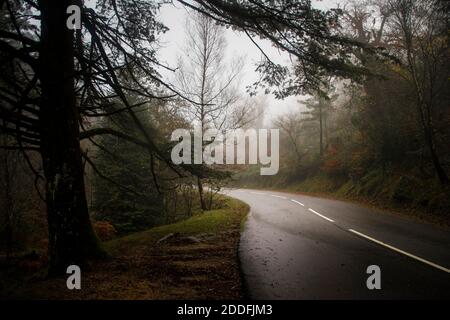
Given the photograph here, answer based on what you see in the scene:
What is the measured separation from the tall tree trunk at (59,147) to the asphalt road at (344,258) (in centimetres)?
362

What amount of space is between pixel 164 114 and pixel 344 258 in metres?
13.1

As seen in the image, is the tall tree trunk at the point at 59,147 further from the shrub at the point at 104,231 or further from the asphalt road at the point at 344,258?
the shrub at the point at 104,231

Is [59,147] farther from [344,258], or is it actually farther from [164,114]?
[164,114]

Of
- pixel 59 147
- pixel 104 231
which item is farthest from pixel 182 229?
pixel 59 147

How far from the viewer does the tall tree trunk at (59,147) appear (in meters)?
5.76

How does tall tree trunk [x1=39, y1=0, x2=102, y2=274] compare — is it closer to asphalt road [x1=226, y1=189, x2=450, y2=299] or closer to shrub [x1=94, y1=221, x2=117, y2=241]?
asphalt road [x1=226, y1=189, x2=450, y2=299]

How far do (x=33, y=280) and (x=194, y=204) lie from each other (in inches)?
670

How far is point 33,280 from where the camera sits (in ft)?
18.7

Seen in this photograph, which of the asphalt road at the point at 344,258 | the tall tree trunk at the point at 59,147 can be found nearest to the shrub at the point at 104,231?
the asphalt road at the point at 344,258

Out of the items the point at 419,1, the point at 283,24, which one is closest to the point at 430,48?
the point at 419,1

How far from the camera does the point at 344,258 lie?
22.9 ft
